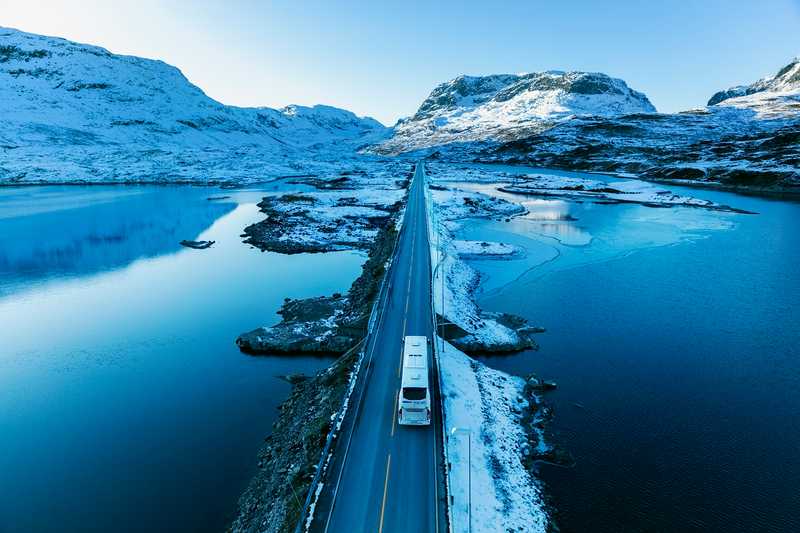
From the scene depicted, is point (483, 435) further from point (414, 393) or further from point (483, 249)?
point (483, 249)

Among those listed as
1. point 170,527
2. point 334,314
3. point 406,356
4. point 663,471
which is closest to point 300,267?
point 334,314

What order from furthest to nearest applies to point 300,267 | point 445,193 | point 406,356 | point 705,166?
point 705,166
point 445,193
point 300,267
point 406,356

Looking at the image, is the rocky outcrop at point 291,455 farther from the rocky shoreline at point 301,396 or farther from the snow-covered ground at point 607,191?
the snow-covered ground at point 607,191

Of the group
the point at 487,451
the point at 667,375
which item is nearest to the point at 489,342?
the point at 667,375

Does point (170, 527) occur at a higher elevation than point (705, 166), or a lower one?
lower

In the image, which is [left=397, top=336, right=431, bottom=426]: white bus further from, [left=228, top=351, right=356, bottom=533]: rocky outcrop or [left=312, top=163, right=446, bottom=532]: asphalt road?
[left=228, top=351, right=356, bottom=533]: rocky outcrop

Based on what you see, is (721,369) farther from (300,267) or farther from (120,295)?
(120,295)

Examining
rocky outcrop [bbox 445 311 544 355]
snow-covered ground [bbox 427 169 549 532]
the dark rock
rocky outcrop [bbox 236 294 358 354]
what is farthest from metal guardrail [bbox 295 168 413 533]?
the dark rock
